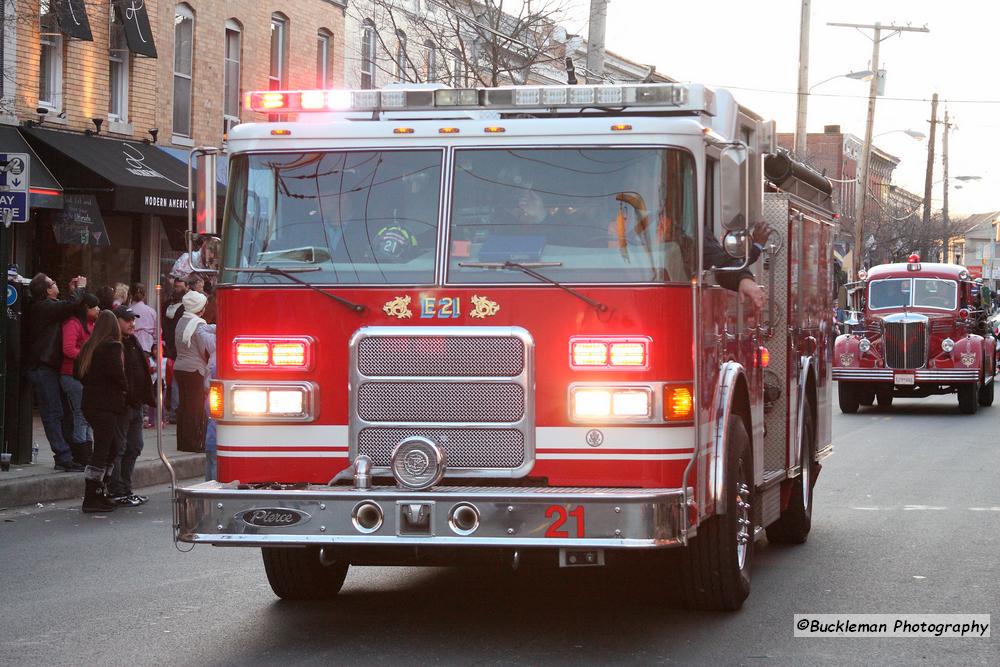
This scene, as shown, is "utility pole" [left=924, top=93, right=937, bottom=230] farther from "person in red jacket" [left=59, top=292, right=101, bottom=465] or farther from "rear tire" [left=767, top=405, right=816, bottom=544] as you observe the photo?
"rear tire" [left=767, top=405, right=816, bottom=544]

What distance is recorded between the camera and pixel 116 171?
2103 cm

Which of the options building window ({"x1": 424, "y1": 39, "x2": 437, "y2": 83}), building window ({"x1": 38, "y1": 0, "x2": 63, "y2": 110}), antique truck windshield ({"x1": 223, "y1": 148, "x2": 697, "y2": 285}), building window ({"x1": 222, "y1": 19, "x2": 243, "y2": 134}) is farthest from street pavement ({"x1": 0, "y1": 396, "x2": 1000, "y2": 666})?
building window ({"x1": 424, "y1": 39, "x2": 437, "y2": 83})

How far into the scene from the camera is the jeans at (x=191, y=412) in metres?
15.1

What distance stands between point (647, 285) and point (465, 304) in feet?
2.77

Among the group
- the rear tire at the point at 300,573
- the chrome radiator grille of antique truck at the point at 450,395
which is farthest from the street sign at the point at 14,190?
the chrome radiator grille of antique truck at the point at 450,395

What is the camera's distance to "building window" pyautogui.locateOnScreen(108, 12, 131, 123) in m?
22.8

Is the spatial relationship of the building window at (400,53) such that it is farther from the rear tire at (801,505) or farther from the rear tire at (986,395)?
the rear tire at (801,505)

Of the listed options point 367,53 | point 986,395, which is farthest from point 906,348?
point 367,53

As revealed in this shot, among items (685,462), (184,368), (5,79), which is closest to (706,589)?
(685,462)

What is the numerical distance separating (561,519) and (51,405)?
8.80m

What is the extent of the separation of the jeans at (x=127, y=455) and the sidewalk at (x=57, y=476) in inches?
25.5

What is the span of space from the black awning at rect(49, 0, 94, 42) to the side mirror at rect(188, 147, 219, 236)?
522 inches

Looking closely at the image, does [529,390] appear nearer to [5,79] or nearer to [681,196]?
[681,196]

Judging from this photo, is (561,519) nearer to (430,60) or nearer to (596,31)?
(596,31)
